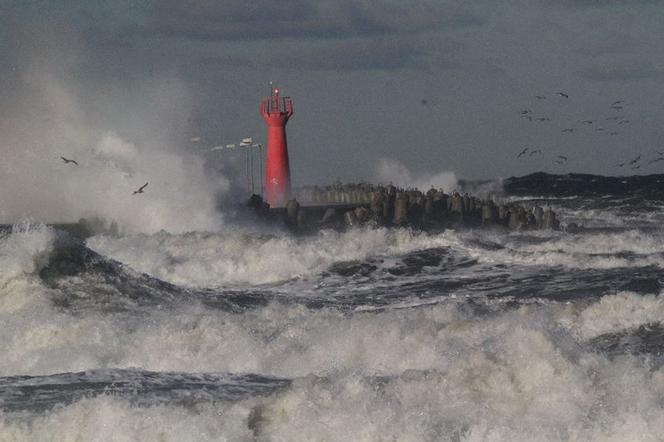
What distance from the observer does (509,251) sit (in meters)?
26.6

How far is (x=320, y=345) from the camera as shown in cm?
1351

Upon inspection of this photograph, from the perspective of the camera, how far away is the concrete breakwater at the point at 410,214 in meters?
32.2

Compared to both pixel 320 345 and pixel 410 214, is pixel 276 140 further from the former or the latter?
pixel 320 345

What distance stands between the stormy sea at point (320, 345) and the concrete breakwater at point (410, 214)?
6.04 metres

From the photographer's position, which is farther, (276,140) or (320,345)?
(276,140)

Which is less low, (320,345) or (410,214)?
(410,214)

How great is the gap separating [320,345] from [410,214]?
2140cm

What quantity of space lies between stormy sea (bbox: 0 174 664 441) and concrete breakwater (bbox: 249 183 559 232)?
19.8 feet

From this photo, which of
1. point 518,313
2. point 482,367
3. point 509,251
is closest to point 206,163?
point 509,251

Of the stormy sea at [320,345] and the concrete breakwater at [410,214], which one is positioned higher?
the concrete breakwater at [410,214]

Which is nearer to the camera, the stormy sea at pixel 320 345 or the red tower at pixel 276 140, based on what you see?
the stormy sea at pixel 320 345

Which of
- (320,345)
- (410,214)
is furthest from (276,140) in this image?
(320,345)

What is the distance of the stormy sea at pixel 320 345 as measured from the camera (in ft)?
31.4

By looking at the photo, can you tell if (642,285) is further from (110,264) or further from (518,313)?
(110,264)
